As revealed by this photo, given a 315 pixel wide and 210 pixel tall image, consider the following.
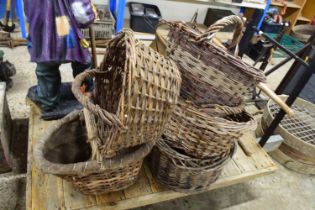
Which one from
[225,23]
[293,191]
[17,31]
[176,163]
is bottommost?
[293,191]

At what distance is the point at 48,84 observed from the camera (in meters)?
1.30

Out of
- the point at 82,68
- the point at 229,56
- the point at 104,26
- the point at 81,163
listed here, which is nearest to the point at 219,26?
the point at 229,56

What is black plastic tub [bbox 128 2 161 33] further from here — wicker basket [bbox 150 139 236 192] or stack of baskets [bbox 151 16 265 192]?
wicker basket [bbox 150 139 236 192]

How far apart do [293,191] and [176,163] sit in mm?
961

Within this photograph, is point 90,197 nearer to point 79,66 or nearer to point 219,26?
point 79,66

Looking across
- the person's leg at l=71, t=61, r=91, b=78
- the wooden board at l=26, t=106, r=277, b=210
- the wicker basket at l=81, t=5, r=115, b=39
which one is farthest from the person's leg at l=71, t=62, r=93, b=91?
the wicker basket at l=81, t=5, r=115, b=39

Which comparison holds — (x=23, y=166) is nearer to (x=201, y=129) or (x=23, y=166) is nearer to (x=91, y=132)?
(x=91, y=132)

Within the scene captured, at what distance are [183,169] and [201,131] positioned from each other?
182mm

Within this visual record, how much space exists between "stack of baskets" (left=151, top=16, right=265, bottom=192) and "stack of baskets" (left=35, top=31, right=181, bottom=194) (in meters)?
0.15

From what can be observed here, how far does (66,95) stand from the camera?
1.52 metres

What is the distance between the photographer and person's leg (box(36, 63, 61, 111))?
4.14 ft

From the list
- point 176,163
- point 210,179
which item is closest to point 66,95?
point 176,163

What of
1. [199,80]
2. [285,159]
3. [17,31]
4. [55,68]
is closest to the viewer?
[199,80]

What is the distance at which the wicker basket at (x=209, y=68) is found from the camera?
96 cm
